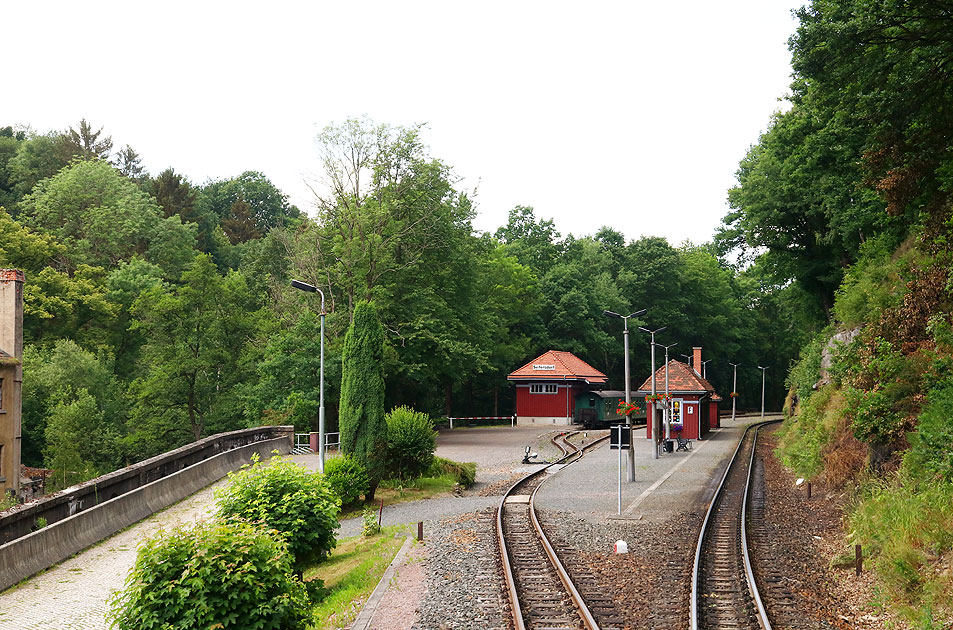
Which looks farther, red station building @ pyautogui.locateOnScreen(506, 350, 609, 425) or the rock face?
red station building @ pyautogui.locateOnScreen(506, 350, 609, 425)

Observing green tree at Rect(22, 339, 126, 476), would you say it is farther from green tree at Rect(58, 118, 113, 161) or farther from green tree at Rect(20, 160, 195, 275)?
green tree at Rect(58, 118, 113, 161)

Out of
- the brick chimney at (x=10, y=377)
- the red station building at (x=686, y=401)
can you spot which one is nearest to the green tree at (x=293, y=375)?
the brick chimney at (x=10, y=377)

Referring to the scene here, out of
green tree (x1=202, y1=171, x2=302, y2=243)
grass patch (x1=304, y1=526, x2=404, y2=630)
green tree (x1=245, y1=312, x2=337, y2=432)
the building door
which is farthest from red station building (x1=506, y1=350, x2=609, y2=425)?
grass patch (x1=304, y1=526, x2=404, y2=630)

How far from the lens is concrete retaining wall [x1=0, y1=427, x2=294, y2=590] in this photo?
13930mm

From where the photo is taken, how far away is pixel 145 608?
24.7 feet

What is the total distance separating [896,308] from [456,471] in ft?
46.7

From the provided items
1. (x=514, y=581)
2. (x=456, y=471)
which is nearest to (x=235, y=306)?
(x=456, y=471)

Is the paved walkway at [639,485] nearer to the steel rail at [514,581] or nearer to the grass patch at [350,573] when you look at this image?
the steel rail at [514,581]

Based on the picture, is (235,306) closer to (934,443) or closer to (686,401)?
(686,401)

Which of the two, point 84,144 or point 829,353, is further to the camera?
point 84,144

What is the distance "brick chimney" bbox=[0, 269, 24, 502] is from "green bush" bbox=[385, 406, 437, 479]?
16496mm

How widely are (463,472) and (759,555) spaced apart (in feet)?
41.3

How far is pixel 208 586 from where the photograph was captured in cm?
757

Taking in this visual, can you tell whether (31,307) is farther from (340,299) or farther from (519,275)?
(519,275)
